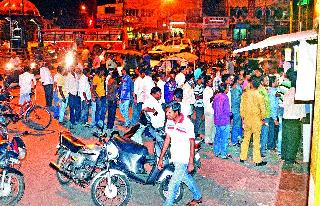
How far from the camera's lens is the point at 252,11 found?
45.5m

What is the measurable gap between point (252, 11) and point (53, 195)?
41.2 m

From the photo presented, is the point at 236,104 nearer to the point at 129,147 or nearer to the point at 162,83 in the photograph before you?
the point at 162,83

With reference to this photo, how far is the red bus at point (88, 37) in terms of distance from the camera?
35.1m

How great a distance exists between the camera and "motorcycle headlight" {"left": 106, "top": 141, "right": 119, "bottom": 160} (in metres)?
7.17

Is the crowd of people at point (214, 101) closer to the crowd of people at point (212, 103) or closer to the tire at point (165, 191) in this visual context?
the crowd of people at point (212, 103)

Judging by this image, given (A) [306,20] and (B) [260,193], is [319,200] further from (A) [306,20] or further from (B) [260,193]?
(A) [306,20]

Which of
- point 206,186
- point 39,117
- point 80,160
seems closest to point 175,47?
point 39,117

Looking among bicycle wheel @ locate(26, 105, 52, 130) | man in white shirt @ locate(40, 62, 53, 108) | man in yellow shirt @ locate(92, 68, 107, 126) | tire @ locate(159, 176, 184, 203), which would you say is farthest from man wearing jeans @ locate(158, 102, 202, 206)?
man in white shirt @ locate(40, 62, 53, 108)

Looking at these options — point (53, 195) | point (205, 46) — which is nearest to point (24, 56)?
point (205, 46)

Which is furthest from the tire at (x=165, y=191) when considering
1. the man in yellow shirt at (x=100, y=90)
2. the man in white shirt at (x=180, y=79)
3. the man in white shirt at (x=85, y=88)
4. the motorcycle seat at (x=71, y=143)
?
the man in white shirt at (x=180, y=79)

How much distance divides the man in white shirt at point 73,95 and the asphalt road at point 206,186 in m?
2.73

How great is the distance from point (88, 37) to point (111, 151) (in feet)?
97.2

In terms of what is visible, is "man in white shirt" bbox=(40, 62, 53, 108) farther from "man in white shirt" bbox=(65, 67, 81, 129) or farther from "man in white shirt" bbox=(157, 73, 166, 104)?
"man in white shirt" bbox=(157, 73, 166, 104)

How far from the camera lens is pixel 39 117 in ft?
41.5
